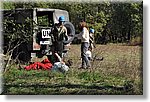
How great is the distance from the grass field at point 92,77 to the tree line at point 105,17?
16cm

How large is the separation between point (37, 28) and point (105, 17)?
108 centimetres

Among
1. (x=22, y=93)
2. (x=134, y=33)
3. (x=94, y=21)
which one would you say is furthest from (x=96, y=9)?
(x=22, y=93)

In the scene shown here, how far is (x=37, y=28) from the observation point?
8.24 m

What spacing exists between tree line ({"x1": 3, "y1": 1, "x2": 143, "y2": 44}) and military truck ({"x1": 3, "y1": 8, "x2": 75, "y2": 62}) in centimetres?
Result: 8

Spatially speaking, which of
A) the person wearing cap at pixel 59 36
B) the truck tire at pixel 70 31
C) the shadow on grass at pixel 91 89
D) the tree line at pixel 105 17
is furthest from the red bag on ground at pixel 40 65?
the tree line at pixel 105 17

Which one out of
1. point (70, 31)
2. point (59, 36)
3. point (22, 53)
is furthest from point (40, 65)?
point (70, 31)

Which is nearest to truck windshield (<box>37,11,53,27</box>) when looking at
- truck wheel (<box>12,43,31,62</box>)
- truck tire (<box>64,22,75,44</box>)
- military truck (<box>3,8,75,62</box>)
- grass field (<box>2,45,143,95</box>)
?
military truck (<box>3,8,75,62</box>)

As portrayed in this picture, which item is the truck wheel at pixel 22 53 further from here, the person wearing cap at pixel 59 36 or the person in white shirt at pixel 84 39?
the person in white shirt at pixel 84 39

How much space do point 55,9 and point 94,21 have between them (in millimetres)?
638

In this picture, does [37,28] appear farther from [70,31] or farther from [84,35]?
[84,35]

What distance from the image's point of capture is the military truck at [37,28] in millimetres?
8180

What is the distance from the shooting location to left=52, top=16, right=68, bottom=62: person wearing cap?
8.26 metres

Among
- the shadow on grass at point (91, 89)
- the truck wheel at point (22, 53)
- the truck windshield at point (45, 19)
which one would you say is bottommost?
the shadow on grass at point (91, 89)

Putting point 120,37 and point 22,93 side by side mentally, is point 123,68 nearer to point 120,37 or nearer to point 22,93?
point 120,37
